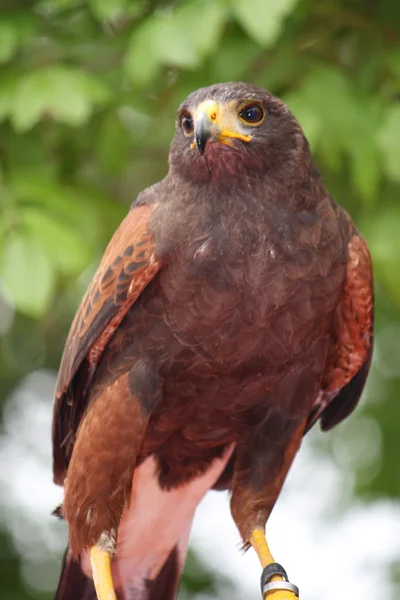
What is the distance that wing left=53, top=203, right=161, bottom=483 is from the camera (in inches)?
111

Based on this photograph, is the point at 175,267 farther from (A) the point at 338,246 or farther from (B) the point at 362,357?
(B) the point at 362,357

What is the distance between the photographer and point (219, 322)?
278cm

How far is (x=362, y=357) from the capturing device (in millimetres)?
3148

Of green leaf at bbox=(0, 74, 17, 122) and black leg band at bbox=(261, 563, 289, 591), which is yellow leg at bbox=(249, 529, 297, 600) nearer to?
black leg band at bbox=(261, 563, 289, 591)

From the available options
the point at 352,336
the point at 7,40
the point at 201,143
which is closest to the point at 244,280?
the point at 201,143

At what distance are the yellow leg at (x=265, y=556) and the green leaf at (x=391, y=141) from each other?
127cm

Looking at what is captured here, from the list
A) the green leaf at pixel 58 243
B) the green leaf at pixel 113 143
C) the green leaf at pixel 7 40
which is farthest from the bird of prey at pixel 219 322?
the green leaf at pixel 113 143

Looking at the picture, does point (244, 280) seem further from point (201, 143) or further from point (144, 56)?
point (144, 56)

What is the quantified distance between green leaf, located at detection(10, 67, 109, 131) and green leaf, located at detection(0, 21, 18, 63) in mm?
106

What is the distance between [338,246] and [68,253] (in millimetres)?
943

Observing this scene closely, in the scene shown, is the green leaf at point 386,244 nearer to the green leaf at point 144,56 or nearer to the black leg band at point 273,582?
the green leaf at point 144,56

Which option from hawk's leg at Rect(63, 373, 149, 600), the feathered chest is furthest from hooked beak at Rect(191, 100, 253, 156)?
hawk's leg at Rect(63, 373, 149, 600)

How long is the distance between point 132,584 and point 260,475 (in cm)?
65

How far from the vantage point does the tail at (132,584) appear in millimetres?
3268
